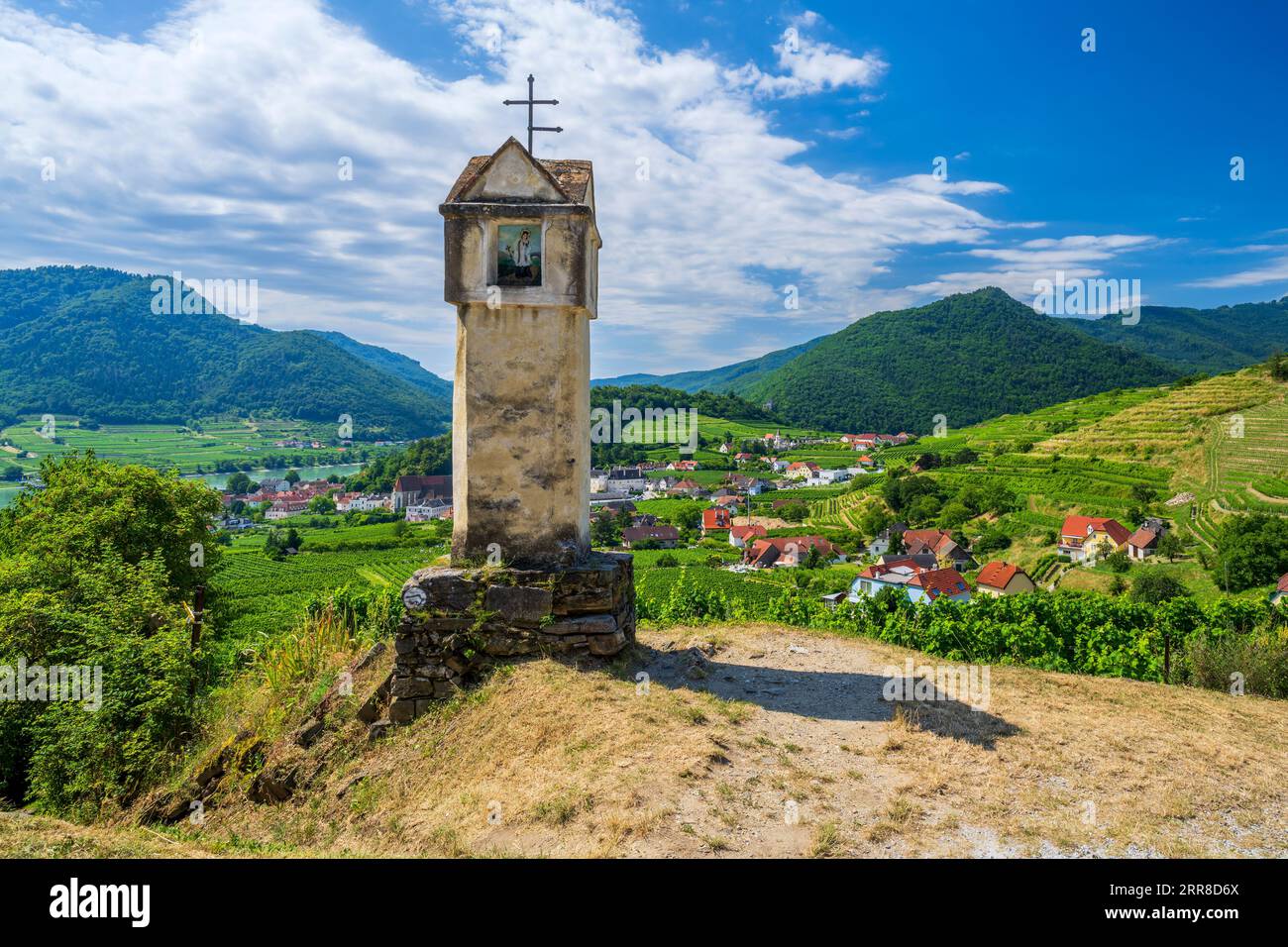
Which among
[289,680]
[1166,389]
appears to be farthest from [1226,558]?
[1166,389]

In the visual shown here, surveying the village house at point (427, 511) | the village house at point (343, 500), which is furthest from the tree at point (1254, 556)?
the village house at point (343, 500)

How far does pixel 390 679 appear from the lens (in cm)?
780

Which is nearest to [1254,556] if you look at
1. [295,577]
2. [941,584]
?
[941,584]

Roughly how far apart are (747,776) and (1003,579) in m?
38.1

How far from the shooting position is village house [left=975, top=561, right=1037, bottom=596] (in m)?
38.5

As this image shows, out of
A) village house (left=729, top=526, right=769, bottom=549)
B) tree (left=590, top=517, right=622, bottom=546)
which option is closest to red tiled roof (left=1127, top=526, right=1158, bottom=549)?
village house (left=729, top=526, right=769, bottom=549)

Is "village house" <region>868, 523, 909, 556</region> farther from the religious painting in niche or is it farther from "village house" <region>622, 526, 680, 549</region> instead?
the religious painting in niche

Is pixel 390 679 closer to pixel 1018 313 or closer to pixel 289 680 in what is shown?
pixel 289 680

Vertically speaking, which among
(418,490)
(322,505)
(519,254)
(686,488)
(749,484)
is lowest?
(322,505)

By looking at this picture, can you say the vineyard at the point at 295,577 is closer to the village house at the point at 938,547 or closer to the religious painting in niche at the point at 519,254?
the religious painting in niche at the point at 519,254

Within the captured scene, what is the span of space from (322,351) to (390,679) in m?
186

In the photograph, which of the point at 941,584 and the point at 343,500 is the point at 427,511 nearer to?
the point at 343,500

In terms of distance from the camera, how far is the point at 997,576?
3916cm

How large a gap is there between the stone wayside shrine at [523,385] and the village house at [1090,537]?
1738 inches
